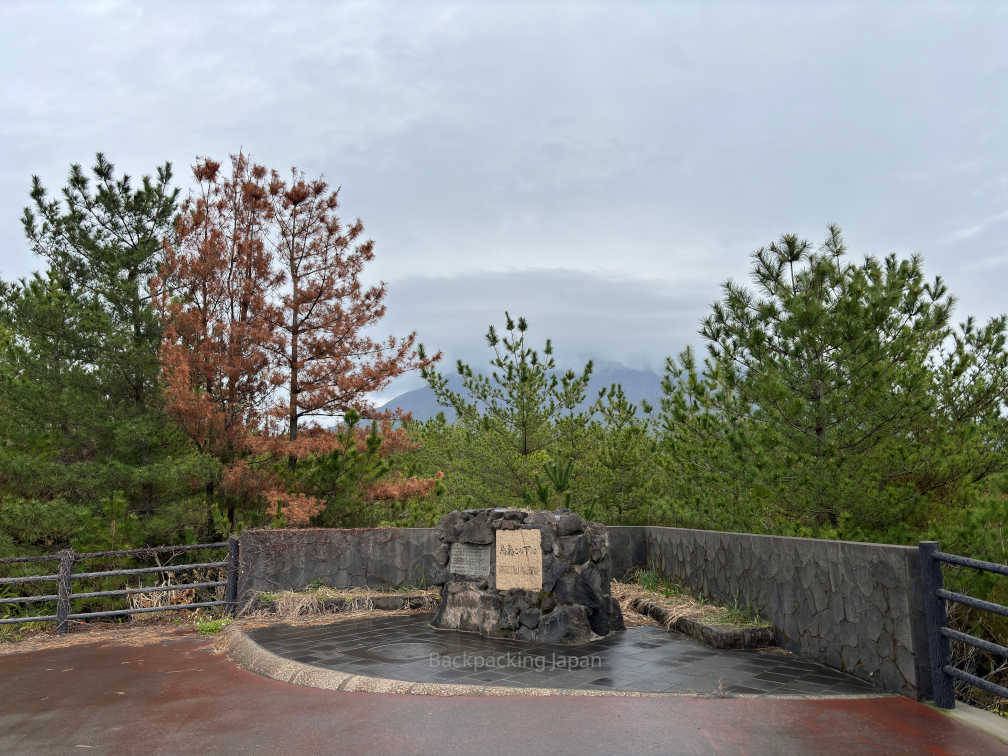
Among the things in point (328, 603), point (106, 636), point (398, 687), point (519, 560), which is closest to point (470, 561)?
point (519, 560)

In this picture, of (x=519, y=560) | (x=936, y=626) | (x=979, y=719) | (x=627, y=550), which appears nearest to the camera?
(x=979, y=719)

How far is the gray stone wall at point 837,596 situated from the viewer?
488 cm

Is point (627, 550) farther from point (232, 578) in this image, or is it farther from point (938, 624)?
point (938, 624)

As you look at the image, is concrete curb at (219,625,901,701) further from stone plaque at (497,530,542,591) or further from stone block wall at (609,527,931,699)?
stone plaque at (497,530,542,591)

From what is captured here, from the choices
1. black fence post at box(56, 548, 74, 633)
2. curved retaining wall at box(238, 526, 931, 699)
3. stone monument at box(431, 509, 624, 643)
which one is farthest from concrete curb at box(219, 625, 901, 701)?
black fence post at box(56, 548, 74, 633)

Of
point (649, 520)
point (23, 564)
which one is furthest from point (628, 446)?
point (23, 564)

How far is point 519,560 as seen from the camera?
25.6 ft

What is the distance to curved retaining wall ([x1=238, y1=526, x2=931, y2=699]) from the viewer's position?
5004mm

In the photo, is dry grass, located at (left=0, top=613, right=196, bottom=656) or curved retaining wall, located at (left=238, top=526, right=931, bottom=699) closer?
curved retaining wall, located at (left=238, top=526, right=931, bottom=699)

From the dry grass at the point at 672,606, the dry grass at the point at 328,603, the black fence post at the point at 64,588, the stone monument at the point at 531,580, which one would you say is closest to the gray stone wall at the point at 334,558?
the dry grass at the point at 328,603

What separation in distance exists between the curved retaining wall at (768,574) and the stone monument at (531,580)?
63 centimetres

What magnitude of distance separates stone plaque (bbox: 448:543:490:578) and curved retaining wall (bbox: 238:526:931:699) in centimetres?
29

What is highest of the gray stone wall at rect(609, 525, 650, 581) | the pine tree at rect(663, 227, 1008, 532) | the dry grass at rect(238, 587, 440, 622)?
the pine tree at rect(663, 227, 1008, 532)

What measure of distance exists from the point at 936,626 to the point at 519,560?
4.29 metres
